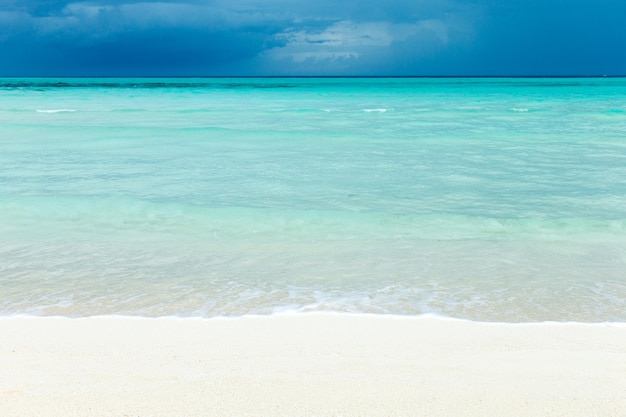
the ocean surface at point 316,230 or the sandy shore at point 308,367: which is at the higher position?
the sandy shore at point 308,367

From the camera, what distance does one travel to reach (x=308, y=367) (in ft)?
11.4

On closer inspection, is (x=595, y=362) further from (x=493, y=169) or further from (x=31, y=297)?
(x=493, y=169)

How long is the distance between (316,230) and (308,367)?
12.1 feet

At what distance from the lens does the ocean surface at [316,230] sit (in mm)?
4891

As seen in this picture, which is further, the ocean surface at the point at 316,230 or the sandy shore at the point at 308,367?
the ocean surface at the point at 316,230

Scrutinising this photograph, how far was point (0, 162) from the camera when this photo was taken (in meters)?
12.9

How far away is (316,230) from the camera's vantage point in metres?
7.12

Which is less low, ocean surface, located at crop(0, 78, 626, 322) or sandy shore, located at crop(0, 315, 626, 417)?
sandy shore, located at crop(0, 315, 626, 417)

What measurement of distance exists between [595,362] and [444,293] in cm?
155

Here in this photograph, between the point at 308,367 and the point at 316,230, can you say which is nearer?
the point at 308,367

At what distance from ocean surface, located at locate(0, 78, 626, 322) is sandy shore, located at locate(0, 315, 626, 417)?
41cm

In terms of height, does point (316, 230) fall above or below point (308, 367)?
below

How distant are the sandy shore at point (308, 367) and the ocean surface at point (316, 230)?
407 mm

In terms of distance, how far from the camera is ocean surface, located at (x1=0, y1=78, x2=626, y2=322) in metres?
4.89
